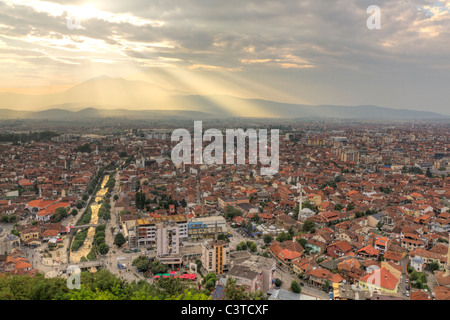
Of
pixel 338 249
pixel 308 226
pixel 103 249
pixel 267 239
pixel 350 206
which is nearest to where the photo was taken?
pixel 103 249

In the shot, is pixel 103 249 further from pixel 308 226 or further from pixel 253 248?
pixel 308 226

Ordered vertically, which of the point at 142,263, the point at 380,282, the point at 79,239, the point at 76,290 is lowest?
the point at 79,239

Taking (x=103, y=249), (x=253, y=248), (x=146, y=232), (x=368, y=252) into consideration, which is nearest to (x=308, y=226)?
(x=368, y=252)

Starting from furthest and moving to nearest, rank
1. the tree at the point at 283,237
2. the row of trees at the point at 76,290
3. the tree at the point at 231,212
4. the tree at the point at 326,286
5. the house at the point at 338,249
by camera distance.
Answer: the tree at the point at 231,212 → the tree at the point at 283,237 → the house at the point at 338,249 → the tree at the point at 326,286 → the row of trees at the point at 76,290

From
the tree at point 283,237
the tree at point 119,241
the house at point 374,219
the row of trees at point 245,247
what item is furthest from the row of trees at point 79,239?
the house at point 374,219

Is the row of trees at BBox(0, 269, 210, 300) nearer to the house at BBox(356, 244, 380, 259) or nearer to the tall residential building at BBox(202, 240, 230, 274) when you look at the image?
the tall residential building at BBox(202, 240, 230, 274)

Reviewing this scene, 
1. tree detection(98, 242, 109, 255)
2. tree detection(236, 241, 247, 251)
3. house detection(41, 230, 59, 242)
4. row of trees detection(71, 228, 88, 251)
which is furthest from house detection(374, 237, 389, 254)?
house detection(41, 230, 59, 242)

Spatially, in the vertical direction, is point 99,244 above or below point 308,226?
below

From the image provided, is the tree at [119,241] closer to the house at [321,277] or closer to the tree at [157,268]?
the tree at [157,268]

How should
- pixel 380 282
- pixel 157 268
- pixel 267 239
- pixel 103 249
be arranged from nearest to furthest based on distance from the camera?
1. pixel 380 282
2. pixel 157 268
3. pixel 103 249
4. pixel 267 239
